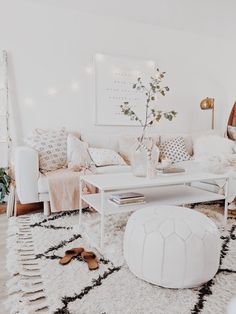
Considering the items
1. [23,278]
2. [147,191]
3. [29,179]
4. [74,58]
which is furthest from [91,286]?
[74,58]

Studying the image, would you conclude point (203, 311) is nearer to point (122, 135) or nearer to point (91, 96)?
point (122, 135)

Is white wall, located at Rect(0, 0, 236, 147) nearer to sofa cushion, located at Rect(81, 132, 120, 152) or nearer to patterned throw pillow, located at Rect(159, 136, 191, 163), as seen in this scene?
sofa cushion, located at Rect(81, 132, 120, 152)

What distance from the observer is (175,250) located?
4.30 feet

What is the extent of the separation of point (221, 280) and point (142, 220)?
537mm

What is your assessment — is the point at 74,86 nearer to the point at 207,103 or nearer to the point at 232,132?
the point at 207,103

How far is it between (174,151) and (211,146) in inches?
18.5

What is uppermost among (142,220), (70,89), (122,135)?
(70,89)

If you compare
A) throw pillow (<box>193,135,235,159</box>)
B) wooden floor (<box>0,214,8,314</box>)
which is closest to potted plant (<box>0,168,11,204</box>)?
wooden floor (<box>0,214,8,314</box>)

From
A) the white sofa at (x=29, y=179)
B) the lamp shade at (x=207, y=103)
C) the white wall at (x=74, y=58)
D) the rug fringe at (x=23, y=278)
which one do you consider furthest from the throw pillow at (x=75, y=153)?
the lamp shade at (x=207, y=103)

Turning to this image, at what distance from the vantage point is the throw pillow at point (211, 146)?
3.31 metres

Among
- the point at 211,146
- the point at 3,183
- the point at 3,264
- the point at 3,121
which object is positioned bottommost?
the point at 3,264

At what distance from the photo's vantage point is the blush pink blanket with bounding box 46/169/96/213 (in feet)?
8.04

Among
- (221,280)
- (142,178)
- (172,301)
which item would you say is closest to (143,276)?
(172,301)

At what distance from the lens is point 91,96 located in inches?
138
